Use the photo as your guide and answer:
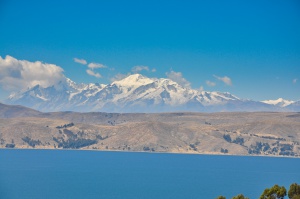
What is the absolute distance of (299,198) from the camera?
84.2 metres

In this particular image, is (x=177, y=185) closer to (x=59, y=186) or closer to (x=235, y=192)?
(x=235, y=192)

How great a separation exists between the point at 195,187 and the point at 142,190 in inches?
734

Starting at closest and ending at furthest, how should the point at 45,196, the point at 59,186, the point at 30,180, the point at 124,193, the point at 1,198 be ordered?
the point at 1,198 → the point at 45,196 → the point at 124,193 → the point at 59,186 → the point at 30,180

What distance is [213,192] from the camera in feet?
543

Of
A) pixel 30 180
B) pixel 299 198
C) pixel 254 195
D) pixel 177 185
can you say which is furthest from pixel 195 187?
pixel 299 198

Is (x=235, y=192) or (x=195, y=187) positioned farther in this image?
(x=195, y=187)

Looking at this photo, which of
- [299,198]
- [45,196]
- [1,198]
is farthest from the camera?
[45,196]

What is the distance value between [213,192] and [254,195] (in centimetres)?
1417

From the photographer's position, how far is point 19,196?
146000 mm

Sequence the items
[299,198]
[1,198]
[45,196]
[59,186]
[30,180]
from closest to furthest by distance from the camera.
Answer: [299,198] → [1,198] → [45,196] → [59,186] → [30,180]

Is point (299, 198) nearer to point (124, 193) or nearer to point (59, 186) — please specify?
point (124, 193)

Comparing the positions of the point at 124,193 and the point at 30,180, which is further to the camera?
the point at 30,180

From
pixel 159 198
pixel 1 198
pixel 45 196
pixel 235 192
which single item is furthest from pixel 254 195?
pixel 1 198

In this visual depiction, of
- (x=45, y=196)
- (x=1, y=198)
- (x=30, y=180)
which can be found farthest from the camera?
(x=30, y=180)
